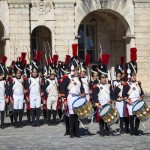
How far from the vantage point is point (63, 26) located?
73.2 feet

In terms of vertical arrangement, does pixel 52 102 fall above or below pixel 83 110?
above

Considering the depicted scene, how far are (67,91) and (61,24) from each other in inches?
406

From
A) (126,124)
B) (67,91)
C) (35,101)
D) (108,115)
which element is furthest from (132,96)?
(35,101)

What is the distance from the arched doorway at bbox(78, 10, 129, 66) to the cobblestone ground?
481 inches

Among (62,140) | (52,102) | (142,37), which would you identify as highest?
(142,37)

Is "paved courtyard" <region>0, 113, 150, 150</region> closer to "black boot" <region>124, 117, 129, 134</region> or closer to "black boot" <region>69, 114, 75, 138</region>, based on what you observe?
"black boot" <region>69, 114, 75, 138</region>

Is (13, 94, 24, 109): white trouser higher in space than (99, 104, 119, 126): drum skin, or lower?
higher

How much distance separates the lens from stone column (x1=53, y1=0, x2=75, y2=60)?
22.2 meters

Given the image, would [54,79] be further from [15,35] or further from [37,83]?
[15,35]

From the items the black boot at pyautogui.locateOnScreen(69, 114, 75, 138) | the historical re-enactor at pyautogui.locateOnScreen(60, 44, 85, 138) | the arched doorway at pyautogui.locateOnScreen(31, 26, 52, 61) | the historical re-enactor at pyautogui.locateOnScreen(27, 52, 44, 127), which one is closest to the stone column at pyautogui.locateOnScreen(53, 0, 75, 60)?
the arched doorway at pyautogui.locateOnScreen(31, 26, 52, 61)

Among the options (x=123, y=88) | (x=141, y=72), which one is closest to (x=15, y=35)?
(x=141, y=72)

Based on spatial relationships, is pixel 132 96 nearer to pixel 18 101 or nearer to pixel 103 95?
pixel 103 95

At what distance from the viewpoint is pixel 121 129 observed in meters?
12.9

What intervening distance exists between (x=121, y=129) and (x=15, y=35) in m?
10.2
